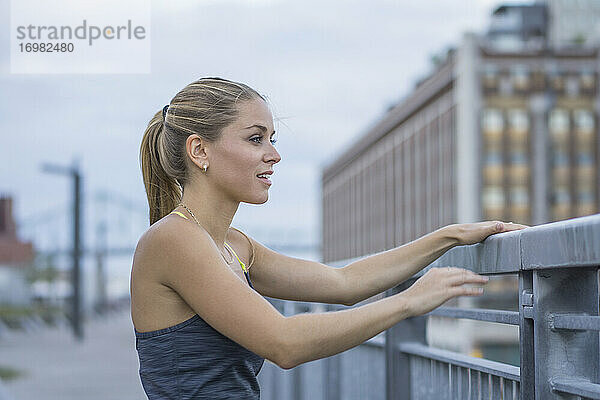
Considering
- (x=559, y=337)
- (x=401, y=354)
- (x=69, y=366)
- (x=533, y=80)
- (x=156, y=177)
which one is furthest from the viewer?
(x=533, y=80)

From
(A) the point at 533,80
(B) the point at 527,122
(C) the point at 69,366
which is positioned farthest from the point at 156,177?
(A) the point at 533,80

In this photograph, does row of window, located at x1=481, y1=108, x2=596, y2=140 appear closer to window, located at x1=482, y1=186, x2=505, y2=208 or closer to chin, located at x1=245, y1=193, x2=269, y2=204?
window, located at x1=482, y1=186, x2=505, y2=208

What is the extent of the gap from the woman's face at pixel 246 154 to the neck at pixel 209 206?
0.14 ft

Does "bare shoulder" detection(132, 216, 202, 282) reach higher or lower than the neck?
Answer: lower

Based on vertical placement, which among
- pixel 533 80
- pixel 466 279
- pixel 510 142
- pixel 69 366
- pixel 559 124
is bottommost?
pixel 69 366

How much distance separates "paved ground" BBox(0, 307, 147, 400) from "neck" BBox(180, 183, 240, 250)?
284 inches

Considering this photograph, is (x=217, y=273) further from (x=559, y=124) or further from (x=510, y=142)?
(x=559, y=124)

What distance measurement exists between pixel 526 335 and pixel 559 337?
84mm

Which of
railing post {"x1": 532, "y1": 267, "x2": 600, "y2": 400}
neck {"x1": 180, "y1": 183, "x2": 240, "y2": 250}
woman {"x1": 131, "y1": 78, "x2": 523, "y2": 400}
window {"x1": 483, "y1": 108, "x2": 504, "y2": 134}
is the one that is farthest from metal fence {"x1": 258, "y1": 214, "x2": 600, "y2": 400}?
window {"x1": 483, "y1": 108, "x2": 504, "y2": 134}

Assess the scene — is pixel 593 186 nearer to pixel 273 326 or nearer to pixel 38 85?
pixel 38 85

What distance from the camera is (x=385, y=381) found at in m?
2.86

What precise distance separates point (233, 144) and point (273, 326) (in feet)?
1.47

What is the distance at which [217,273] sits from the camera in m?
1.85

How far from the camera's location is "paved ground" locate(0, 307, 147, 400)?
556 inches
